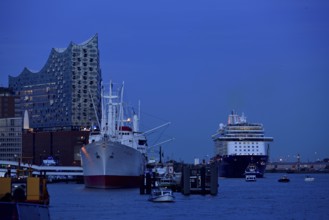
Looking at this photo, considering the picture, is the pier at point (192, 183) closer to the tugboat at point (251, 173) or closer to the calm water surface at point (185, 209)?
the calm water surface at point (185, 209)

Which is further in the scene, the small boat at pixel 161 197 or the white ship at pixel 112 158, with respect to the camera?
the white ship at pixel 112 158

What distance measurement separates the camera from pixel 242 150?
190750 mm

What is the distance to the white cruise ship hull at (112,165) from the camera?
103250mm

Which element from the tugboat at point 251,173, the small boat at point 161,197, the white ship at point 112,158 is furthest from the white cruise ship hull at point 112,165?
the tugboat at point 251,173

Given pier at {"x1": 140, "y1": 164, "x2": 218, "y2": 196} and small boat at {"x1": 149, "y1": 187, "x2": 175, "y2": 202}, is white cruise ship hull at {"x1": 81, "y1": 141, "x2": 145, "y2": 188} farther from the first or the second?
small boat at {"x1": 149, "y1": 187, "x2": 175, "y2": 202}

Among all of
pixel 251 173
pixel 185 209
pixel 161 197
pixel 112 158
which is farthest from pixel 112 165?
pixel 251 173

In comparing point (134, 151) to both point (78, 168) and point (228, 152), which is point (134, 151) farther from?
point (228, 152)

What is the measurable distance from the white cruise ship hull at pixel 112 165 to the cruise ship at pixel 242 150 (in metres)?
84.0

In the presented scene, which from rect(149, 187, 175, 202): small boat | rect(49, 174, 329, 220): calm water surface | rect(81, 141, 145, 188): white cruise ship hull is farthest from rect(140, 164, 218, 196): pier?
rect(149, 187, 175, 202): small boat

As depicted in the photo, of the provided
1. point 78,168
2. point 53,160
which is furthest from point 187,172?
point 53,160

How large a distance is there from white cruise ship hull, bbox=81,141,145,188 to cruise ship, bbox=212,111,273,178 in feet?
276

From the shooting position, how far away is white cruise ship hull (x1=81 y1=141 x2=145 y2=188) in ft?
339

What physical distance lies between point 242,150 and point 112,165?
90.6m

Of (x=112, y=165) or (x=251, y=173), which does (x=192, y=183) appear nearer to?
(x=112, y=165)
